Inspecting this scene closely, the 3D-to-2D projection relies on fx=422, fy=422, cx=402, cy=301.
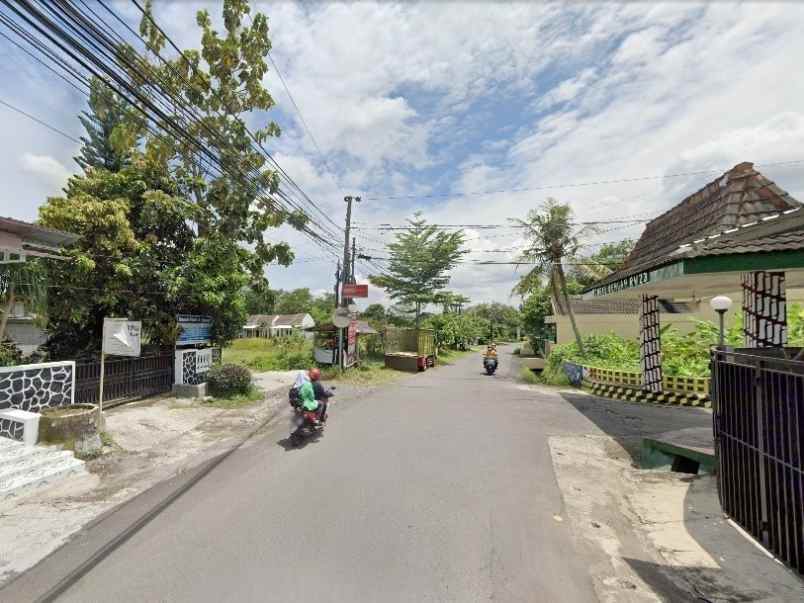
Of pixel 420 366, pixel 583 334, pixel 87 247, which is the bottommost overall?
pixel 420 366

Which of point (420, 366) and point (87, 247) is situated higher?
point (87, 247)

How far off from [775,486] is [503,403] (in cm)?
853

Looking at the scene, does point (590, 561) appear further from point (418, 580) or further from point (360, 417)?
point (360, 417)

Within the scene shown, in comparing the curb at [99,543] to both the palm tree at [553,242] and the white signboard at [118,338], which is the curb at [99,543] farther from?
the palm tree at [553,242]

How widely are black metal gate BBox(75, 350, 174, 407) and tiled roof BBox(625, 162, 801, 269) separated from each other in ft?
39.4

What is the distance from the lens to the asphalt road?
326 cm

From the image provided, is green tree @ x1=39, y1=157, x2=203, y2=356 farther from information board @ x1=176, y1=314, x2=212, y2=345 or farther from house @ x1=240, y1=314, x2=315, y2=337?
house @ x1=240, y1=314, x2=315, y2=337

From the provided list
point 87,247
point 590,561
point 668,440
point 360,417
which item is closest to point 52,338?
point 87,247

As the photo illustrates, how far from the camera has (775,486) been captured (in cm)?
313

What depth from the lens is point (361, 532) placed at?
411cm

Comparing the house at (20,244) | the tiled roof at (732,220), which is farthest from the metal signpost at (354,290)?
the house at (20,244)

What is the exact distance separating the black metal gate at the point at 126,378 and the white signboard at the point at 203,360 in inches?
26.4

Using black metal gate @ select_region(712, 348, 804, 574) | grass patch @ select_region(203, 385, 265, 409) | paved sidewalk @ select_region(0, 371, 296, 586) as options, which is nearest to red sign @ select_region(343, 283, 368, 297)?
grass patch @ select_region(203, 385, 265, 409)

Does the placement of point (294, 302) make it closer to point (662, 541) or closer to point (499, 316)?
point (499, 316)
